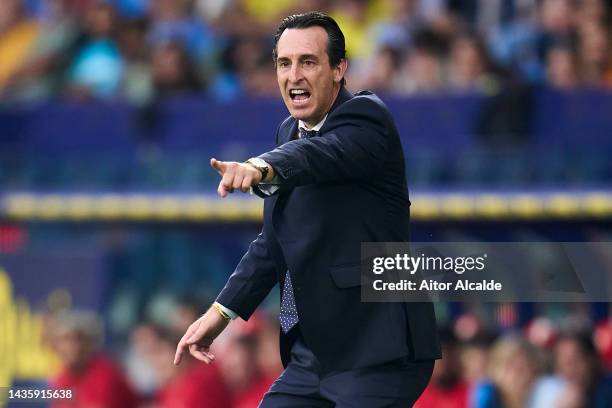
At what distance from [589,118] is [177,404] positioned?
9.43ft

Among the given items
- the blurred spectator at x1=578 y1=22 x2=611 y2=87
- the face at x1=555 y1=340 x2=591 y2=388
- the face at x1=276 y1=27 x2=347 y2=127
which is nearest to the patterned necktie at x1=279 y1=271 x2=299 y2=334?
the face at x1=276 y1=27 x2=347 y2=127

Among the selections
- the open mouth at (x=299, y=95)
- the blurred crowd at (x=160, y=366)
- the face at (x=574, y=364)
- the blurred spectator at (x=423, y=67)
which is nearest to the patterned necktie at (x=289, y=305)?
the open mouth at (x=299, y=95)

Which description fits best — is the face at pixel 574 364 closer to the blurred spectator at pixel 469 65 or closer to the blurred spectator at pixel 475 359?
the blurred spectator at pixel 475 359

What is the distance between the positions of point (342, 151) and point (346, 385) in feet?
2.37

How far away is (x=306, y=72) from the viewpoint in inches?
195

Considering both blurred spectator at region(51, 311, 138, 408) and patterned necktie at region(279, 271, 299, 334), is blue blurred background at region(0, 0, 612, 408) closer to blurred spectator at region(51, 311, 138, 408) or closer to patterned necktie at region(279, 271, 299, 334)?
blurred spectator at region(51, 311, 138, 408)

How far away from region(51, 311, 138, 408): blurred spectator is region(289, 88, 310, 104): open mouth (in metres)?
4.80

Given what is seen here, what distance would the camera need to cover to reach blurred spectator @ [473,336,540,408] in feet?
26.5

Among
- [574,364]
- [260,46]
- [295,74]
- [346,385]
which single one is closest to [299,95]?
[295,74]

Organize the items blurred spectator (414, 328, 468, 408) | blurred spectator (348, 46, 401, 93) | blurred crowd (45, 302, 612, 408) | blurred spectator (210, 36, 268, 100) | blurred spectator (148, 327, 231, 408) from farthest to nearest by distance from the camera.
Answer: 1. blurred spectator (210, 36, 268, 100)
2. blurred spectator (348, 46, 401, 93)
3. blurred spectator (148, 327, 231, 408)
4. blurred spectator (414, 328, 468, 408)
5. blurred crowd (45, 302, 612, 408)

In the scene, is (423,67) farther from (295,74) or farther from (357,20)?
(295,74)

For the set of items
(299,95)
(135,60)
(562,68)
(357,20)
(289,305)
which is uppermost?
(357,20)

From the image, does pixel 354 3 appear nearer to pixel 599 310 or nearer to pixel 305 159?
pixel 599 310

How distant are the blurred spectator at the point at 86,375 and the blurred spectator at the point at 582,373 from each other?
9.41 ft
